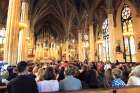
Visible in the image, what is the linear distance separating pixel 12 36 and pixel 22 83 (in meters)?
10.4

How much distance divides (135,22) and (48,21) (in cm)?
2886

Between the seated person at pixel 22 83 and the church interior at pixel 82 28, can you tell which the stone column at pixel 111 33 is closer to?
the church interior at pixel 82 28

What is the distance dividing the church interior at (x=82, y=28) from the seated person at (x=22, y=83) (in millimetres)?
9855

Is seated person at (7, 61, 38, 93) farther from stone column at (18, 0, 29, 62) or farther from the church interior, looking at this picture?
stone column at (18, 0, 29, 62)

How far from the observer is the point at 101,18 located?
101ft

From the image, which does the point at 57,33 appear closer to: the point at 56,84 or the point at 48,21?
the point at 48,21

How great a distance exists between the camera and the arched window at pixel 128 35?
24252mm

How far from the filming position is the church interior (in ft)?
46.8

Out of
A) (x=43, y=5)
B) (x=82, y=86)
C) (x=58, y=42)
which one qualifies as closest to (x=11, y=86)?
(x=82, y=86)

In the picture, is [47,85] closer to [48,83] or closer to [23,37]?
[48,83]

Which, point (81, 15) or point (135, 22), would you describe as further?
point (81, 15)

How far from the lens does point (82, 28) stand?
1313 inches

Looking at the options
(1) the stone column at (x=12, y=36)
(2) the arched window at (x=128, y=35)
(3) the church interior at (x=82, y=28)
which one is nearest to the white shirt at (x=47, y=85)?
(1) the stone column at (x=12, y=36)

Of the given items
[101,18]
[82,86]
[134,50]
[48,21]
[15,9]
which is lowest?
[82,86]
